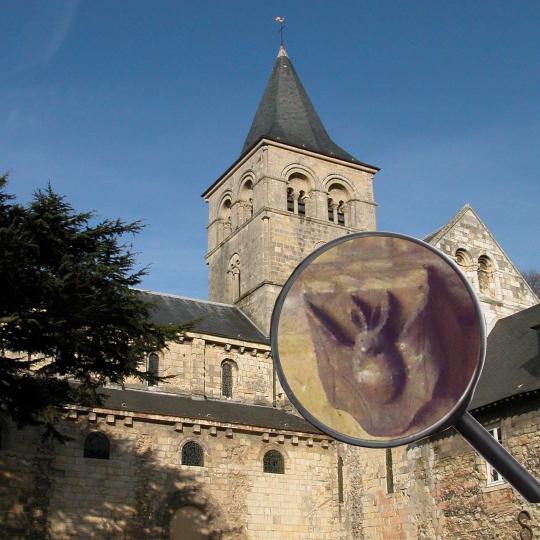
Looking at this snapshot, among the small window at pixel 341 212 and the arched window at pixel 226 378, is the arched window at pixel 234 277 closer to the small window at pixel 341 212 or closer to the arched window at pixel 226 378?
the small window at pixel 341 212

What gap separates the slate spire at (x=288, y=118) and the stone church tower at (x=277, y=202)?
0.16 feet

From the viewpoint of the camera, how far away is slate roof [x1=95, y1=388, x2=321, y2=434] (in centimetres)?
2290

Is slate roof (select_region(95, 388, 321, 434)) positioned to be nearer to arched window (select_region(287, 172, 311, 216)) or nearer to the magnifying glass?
arched window (select_region(287, 172, 311, 216))

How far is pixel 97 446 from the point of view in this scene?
71.2 ft

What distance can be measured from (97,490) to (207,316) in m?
10.0

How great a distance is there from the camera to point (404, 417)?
8.87 ft

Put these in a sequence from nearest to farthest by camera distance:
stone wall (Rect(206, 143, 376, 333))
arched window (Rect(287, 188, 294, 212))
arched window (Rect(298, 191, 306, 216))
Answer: stone wall (Rect(206, 143, 376, 333))
arched window (Rect(287, 188, 294, 212))
arched window (Rect(298, 191, 306, 216))

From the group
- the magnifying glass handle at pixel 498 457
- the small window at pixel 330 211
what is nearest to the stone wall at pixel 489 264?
the small window at pixel 330 211

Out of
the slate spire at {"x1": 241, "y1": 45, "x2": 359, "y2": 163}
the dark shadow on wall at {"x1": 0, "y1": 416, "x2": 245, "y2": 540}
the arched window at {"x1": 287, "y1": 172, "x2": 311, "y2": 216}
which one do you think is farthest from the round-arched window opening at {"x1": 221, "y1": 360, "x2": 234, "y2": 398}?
the slate spire at {"x1": 241, "y1": 45, "x2": 359, "y2": 163}

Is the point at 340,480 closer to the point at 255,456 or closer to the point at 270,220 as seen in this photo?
the point at 255,456

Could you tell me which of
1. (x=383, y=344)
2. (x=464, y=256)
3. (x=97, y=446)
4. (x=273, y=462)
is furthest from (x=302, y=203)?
(x=383, y=344)

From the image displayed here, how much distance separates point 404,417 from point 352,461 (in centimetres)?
2211

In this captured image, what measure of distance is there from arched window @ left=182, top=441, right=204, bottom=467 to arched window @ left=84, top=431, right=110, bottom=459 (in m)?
2.37

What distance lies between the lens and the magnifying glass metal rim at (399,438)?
Result: 255cm
